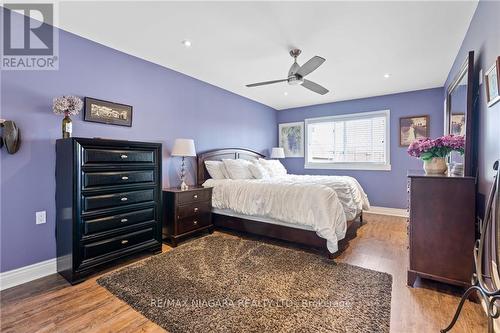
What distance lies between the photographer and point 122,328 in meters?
1.60

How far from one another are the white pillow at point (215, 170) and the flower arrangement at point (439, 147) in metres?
2.83

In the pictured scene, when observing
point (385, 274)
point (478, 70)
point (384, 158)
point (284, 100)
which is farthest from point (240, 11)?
point (384, 158)

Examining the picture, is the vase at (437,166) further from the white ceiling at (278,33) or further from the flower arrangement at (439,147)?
the white ceiling at (278,33)

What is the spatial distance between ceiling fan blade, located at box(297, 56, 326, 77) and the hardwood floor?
2304mm

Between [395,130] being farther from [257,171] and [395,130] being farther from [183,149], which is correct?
[183,149]

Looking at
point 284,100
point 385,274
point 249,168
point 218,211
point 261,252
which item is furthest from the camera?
point 284,100

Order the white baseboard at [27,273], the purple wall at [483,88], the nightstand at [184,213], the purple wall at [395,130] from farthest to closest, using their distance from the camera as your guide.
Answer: the purple wall at [395,130]
the nightstand at [184,213]
the white baseboard at [27,273]
the purple wall at [483,88]

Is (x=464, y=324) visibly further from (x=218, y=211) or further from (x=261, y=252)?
(x=218, y=211)

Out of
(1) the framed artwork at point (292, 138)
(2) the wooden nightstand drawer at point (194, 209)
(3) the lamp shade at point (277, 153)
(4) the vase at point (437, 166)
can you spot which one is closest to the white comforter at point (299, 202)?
(2) the wooden nightstand drawer at point (194, 209)

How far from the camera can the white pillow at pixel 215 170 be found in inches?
163

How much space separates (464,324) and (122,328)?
7.71ft

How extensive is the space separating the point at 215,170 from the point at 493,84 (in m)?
3.47

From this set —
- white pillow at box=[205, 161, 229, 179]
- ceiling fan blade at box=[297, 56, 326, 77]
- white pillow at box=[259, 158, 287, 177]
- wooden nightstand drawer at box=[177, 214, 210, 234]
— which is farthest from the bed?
ceiling fan blade at box=[297, 56, 326, 77]

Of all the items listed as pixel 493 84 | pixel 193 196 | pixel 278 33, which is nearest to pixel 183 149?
pixel 193 196
